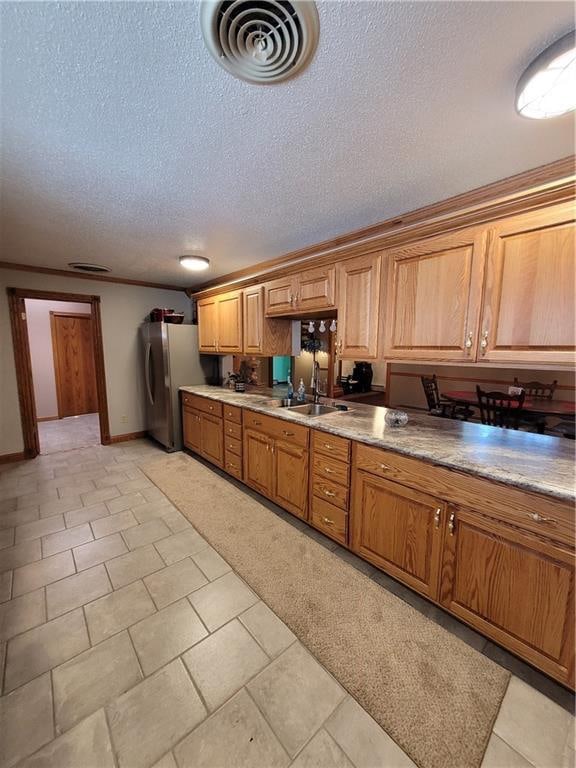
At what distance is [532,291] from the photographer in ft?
4.98

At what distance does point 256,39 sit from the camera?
0.93 metres

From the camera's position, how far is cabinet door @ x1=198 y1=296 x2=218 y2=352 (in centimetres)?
388

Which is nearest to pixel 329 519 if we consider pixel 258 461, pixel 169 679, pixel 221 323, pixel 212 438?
pixel 258 461

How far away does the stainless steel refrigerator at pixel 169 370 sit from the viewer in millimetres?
3951

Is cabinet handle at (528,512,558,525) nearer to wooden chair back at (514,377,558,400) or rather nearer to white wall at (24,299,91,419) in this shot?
wooden chair back at (514,377,558,400)

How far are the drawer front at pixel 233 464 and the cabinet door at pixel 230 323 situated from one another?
1191 mm

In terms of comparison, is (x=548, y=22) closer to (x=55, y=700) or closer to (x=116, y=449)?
(x=55, y=700)

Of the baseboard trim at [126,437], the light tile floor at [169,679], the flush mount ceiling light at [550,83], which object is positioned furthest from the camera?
the baseboard trim at [126,437]

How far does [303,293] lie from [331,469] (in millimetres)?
1513

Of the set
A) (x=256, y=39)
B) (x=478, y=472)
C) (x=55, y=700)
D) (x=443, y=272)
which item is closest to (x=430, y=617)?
(x=478, y=472)

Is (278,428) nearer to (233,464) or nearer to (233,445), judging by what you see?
(233,445)

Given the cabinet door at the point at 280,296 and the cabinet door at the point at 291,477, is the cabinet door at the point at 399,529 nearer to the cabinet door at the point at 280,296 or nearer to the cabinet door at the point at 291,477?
the cabinet door at the point at 291,477

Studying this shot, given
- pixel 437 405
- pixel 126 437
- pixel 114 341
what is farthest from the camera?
pixel 437 405

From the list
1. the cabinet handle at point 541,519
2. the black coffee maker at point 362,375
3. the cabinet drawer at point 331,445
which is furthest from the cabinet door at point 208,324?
the black coffee maker at point 362,375
